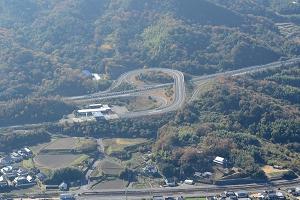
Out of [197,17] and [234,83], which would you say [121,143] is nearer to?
[234,83]

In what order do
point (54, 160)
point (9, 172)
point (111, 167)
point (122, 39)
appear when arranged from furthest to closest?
point (122, 39) → point (54, 160) → point (111, 167) → point (9, 172)

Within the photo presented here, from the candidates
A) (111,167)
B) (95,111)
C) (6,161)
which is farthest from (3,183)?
(95,111)

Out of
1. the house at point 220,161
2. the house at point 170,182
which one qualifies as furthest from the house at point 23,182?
the house at point 220,161

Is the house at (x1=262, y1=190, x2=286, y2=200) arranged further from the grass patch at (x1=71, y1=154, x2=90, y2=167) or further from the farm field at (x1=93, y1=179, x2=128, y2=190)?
the grass patch at (x1=71, y1=154, x2=90, y2=167)

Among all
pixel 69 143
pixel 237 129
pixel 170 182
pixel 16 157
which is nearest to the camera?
pixel 170 182

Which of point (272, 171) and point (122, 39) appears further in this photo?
point (122, 39)

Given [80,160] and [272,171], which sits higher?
[272,171]

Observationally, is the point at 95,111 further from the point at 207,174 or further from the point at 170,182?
the point at 207,174

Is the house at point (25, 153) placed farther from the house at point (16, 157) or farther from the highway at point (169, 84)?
the highway at point (169, 84)
